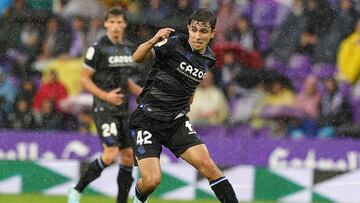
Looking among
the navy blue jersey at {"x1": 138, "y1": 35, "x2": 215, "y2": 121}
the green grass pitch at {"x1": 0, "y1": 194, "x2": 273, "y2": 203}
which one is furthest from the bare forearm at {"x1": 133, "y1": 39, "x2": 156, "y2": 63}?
the green grass pitch at {"x1": 0, "y1": 194, "x2": 273, "y2": 203}

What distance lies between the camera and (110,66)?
10344 millimetres

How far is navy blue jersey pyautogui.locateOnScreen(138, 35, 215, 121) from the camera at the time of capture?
816 centimetres

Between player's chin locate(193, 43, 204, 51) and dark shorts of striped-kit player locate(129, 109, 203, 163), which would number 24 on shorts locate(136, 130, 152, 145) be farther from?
player's chin locate(193, 43, 204, 51)

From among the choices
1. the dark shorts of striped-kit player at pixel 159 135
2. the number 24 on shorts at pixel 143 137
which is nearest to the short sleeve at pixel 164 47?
the dark shorts of striped-kit player at pixel 159 135

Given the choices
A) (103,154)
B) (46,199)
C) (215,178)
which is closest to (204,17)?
(215,178)

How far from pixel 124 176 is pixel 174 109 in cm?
206

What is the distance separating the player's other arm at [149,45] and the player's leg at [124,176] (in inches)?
92.1

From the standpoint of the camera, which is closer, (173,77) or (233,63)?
(173,77)

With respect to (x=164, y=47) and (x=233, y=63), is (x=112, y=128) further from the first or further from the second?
(x=233, y=63)

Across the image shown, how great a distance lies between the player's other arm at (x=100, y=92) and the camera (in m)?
10.1

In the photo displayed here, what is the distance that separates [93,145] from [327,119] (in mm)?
3154

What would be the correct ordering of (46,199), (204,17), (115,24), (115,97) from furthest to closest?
(46,199)
(115,24)
(115,97)
(204,17)

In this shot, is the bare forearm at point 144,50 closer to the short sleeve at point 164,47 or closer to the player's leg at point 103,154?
the short sleeve at point 164,47

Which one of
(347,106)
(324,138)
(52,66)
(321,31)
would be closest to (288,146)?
(324,138)
